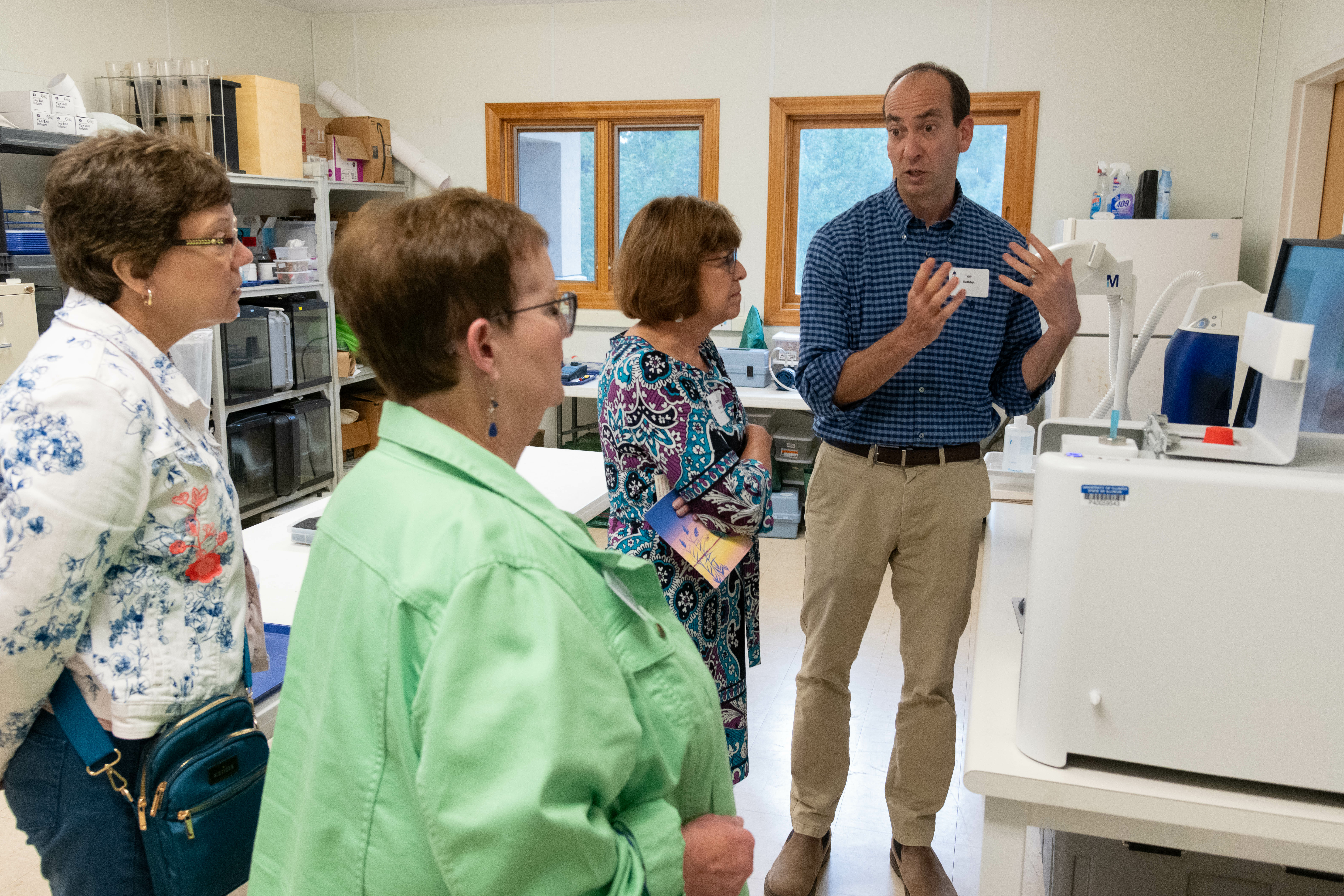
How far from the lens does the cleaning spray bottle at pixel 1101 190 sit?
448 cm

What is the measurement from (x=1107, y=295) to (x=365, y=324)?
154cm

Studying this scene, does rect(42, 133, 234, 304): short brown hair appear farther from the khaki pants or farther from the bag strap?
the khaki pants

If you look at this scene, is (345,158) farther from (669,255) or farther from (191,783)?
(191,783)

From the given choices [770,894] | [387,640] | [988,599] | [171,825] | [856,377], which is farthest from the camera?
[770,894]

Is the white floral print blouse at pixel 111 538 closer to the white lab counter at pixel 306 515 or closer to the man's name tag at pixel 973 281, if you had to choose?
the white lab counter at pixel 306 515

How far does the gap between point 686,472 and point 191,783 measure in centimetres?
83

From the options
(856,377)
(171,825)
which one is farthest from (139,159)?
(856,377)

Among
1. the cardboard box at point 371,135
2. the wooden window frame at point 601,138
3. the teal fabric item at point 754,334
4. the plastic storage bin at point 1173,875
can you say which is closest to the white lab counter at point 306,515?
the plastic storage bin at point 1173,875

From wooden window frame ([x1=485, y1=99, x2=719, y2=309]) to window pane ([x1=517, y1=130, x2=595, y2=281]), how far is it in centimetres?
4

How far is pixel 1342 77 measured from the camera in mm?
3674

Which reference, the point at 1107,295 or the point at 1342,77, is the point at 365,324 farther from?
the point at 1342,77

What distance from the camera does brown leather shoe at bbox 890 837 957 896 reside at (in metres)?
2.03

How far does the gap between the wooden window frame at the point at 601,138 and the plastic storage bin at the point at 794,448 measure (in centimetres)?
129

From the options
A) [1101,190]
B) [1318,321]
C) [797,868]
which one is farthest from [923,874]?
[1101,190]
